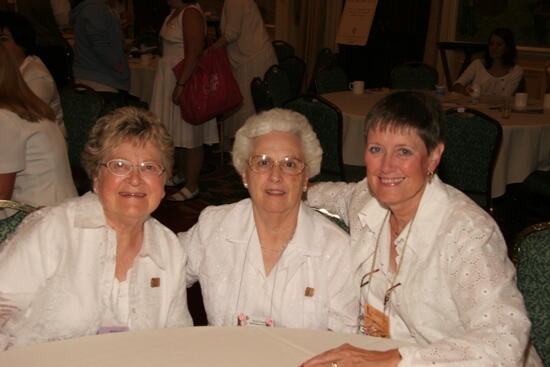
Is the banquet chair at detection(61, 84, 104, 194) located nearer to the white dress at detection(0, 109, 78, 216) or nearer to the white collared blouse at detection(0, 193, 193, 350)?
the white dress at detection(0, 109, 78, 216)

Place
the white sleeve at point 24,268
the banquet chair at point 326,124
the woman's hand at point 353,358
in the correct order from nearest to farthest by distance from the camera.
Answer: the woman's hand at point 353,358, the white sleeve at point 24,268, the banquet chair at point 326,124

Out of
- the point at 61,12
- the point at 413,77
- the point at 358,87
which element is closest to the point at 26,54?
the point at 358,87

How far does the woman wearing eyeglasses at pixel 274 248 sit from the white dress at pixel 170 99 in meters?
3.08

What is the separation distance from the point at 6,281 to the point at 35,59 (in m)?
2.43

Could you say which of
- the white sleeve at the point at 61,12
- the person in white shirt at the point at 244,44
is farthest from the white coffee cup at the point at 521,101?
the white sleeve at the point at 61,12

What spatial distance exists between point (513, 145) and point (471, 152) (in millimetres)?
592

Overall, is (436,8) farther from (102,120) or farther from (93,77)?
(102,120)

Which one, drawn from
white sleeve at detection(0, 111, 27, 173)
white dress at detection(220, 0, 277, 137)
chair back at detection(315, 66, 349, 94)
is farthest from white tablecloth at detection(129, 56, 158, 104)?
white sleeve at detection(0, 111, 27, 173)

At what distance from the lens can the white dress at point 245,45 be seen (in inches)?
241

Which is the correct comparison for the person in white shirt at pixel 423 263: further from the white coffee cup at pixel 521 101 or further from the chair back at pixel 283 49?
the chair back at pixel 283 49

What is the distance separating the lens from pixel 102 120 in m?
1.93

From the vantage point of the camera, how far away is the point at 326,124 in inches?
155

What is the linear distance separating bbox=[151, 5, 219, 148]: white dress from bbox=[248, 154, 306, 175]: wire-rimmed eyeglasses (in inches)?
123

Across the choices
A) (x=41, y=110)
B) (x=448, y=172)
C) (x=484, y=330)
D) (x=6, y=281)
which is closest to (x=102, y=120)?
(x=6, y=281)
